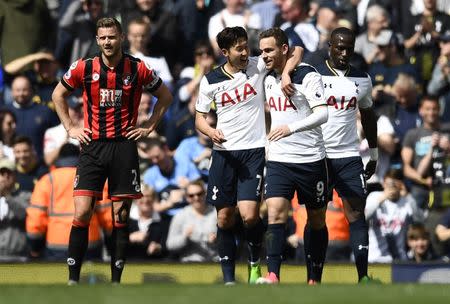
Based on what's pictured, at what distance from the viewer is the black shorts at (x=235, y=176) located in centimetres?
1392

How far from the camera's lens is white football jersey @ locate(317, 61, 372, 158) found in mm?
13922

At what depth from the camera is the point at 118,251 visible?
1333 cm

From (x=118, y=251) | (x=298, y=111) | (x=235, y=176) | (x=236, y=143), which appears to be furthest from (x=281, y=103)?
(x=118, y=251)

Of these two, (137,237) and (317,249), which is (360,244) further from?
(137,237)

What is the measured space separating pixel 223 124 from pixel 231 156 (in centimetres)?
34

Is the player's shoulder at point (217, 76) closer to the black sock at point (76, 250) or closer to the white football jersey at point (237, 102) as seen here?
the white football jersey at point (237, 102)

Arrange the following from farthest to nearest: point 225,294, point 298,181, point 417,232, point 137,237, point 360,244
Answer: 1. point 137,237
2. point 417,232
3. point 360,244
4. point 298,181
5. point 225,294

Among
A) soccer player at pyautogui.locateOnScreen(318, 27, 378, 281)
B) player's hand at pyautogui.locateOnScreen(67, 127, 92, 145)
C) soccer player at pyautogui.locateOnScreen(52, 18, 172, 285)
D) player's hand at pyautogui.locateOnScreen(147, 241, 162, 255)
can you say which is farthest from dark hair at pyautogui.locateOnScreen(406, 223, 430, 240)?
player's hand at pyautogui.locateOnScreen(67, 127, 92, 145)

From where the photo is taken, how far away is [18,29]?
20141 mm

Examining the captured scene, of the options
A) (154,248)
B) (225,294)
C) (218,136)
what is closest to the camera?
(225,294)

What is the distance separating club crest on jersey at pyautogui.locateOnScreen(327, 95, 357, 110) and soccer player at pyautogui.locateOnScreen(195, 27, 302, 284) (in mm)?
629

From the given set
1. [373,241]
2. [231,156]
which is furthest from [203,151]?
[231,156]

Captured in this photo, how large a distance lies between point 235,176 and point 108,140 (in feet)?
4.72

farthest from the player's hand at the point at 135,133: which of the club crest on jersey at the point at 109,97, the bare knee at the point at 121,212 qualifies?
the bare knee at the point at 121,212
